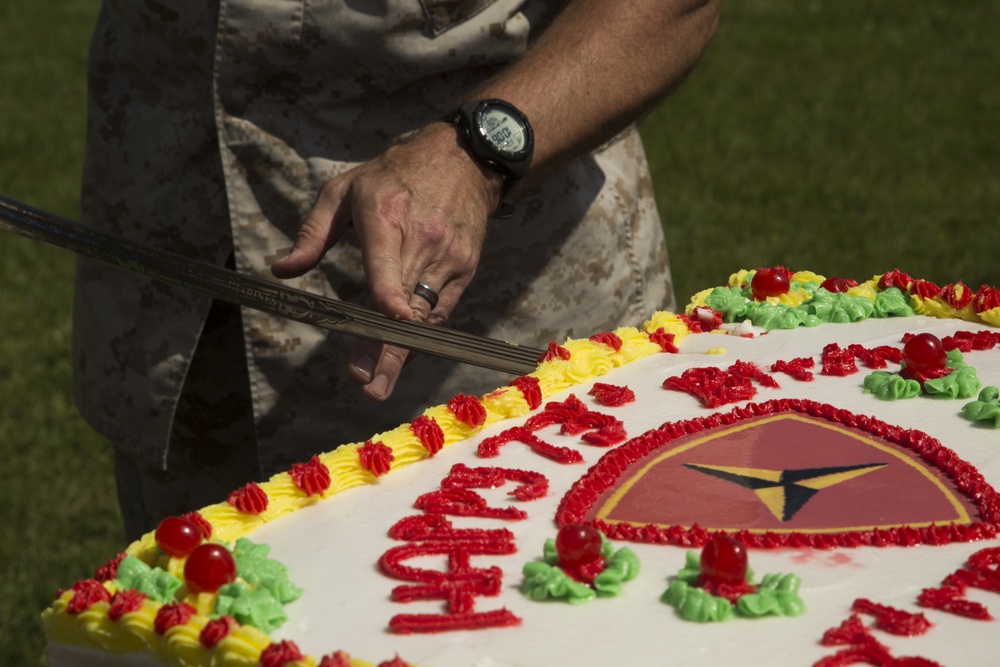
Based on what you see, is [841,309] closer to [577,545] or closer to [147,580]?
[577,545]

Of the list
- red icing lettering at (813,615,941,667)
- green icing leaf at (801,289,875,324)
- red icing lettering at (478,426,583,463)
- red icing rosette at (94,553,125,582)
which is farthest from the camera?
green icing leaf at (801,289,875,324)

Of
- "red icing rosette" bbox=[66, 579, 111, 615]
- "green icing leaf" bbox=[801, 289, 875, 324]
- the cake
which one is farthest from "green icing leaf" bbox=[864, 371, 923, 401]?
"red icing rosette" bbox=[66, 579, 111, 615]

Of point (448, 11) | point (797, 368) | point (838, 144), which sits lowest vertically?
point (797, 368)

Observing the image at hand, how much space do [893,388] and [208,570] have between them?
3.53ft

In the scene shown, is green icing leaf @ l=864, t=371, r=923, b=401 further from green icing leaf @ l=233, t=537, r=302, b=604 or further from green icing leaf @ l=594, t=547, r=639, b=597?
green icing leaf @ l=233, t=537, r=302, b=604

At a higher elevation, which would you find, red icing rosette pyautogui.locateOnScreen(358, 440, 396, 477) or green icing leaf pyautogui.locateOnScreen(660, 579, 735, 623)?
red icing rosette pyautogui.locateOnScreen(358, 440, 396, 477)

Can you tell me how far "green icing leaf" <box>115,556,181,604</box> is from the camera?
5.34 ft

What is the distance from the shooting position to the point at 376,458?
1.89 m

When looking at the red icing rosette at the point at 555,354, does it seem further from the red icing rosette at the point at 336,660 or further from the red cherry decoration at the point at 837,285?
the red icing rosette at the point at 336,660

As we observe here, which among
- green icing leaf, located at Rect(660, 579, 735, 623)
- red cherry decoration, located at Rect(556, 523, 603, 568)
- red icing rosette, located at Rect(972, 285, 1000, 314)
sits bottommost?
green icing leaf, located at Rect(660, 579, 735, 623)

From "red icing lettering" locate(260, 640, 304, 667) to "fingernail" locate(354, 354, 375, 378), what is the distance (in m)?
0.59

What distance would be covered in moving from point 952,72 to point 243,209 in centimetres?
648

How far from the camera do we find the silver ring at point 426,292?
200 centimetres

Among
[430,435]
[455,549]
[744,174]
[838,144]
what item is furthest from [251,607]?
[838,144]
